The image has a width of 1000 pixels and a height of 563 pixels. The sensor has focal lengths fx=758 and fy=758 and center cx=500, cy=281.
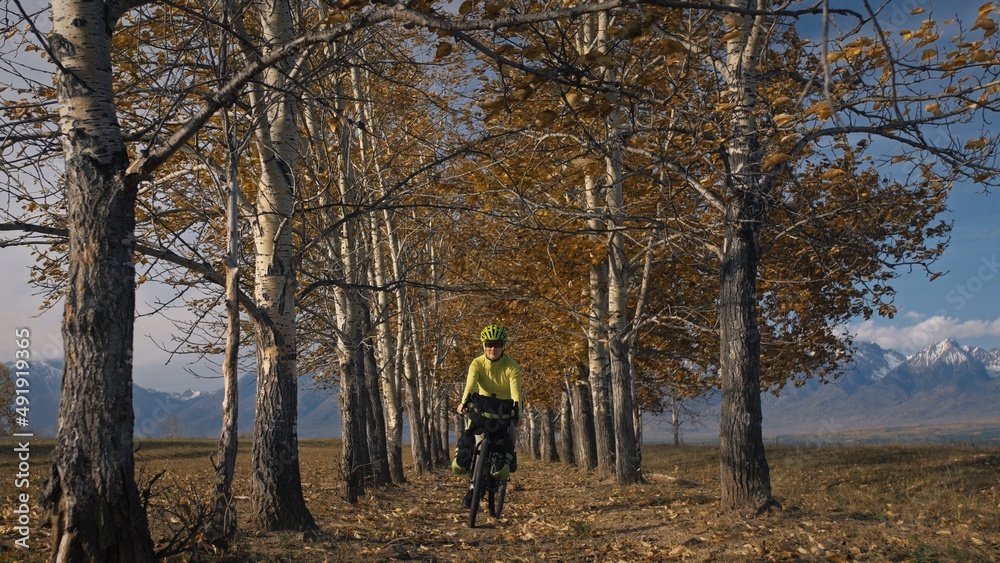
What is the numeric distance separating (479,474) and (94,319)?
5324 millimetres

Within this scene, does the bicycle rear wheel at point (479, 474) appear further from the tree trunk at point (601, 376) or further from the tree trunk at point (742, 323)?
the tree trunk at point (601, 376)

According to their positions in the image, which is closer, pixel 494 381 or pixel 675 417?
pixel 494 381

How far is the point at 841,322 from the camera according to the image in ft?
69.1

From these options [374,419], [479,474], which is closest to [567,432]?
[374,419]

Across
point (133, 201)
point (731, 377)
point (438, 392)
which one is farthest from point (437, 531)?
point (438, 392)

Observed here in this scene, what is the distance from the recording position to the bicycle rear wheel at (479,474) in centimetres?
932

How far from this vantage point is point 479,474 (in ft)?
30.6

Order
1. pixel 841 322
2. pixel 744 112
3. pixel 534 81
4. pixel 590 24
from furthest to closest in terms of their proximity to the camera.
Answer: pixel 841 322, pixel 590 24, pixel 744 112, pixel 534 81

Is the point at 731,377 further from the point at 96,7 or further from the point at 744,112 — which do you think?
the point at 96,7

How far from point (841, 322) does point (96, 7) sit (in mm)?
20167

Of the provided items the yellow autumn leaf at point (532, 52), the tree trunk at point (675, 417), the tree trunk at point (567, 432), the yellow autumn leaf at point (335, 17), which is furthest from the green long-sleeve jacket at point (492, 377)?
the tree trunk at point (675, 417)

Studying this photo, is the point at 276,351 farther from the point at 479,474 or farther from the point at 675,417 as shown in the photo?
the point at 675,417

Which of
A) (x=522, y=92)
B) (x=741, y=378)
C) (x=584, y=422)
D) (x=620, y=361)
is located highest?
(x=522, y=92)

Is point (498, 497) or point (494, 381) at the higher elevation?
point (494, 381)
